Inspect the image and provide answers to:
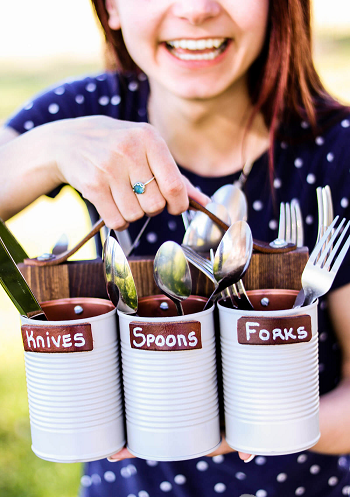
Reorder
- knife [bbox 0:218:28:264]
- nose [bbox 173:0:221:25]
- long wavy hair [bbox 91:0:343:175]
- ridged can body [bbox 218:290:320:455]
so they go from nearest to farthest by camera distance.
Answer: ridged can body [bbox 218:290:320:455] < knife [bbox 0:218:28:264] < nose [bbox 173:0:221:25] < long wavy hair [bbox 91:0:343:175]

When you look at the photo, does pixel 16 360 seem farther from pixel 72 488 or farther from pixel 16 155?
pixel 16 155

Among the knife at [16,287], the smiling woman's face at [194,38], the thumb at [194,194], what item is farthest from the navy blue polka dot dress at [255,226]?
the knife at [16,287]

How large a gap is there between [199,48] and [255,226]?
14.4 inches

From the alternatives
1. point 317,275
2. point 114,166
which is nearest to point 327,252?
point 317,275

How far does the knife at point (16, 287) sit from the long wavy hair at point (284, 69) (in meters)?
0.63

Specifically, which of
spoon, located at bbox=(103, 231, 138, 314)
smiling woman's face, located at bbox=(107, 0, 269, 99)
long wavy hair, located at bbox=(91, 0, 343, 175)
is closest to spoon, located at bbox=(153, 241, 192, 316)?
spoon, located at bbox=(103, 231, 138, 314)

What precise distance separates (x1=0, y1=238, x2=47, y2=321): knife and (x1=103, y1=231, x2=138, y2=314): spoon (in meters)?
0.09

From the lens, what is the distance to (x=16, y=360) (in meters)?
2.26

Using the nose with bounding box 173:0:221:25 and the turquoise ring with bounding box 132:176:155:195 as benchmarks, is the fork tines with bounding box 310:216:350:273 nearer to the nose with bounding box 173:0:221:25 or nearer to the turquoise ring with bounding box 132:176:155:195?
the turquoise ring with bounding box 132:176:155:195

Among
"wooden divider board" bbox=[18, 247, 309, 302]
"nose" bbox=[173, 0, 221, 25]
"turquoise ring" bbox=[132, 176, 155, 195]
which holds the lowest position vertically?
"wooden divider board" bbox=[18, 247, 309, 302]

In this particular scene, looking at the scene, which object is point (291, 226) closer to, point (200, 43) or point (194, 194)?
point (194, 194)

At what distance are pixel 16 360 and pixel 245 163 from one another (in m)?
1.60

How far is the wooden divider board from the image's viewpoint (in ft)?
2.10

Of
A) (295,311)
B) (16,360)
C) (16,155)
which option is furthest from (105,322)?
(16,360)
